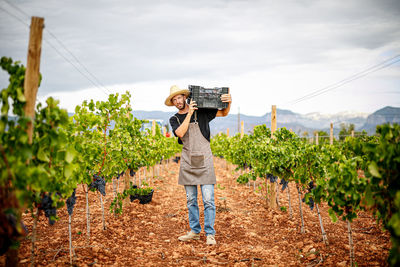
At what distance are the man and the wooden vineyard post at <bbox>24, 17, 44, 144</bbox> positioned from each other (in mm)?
1918

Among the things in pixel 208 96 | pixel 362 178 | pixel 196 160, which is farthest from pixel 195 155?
pixel 362 178

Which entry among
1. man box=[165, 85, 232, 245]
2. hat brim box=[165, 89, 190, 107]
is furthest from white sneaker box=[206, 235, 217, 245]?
hat brim box=[165, 89, 190, 107]

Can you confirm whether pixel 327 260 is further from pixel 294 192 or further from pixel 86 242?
pixel 294 192

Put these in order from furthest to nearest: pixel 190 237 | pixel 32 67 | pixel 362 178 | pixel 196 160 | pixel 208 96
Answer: pixel 190 237
pixel 196 160
pixel 208 96
pixel 362 178
pixel 32 67

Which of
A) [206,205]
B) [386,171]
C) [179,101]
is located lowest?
[206,205]

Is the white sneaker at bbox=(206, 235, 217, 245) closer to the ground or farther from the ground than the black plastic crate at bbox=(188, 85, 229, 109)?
closer to the ground

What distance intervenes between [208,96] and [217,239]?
2.22 m

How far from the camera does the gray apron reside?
3830 millimetres

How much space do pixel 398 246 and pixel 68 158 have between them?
8.34ft

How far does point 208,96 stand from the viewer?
3752 mm

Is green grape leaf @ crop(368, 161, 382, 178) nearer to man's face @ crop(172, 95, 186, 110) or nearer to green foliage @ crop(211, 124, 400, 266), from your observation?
green foliage @ crop(211, 124, 400, 266)

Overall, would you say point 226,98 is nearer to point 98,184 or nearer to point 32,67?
point 32,67

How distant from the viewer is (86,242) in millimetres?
3785

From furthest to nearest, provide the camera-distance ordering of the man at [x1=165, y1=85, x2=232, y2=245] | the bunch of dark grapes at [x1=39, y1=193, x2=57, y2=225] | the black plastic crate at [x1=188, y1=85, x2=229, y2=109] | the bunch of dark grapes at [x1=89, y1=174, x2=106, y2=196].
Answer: the bunch of dark grapes at [x1=89, y1=174, x2=106, y2=196], the man at [x1=165, y1=85, x2=232, y2=245], the black plastic crate at [x1=188, y1=85, x2=229, y2=109], the bunch of dark grapes at [x1=39, y1=193, x2=57, y2=225]
